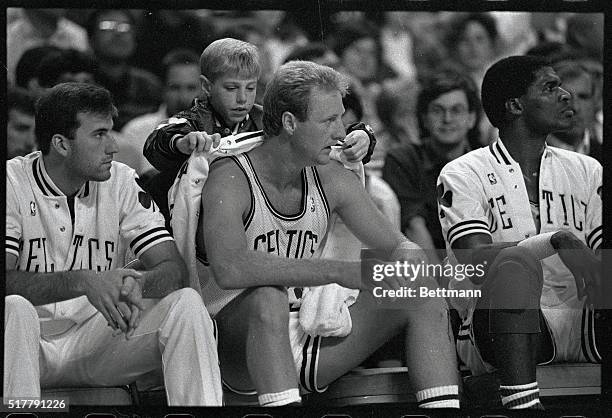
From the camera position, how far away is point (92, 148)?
145 inches

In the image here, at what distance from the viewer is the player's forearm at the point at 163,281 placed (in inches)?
144

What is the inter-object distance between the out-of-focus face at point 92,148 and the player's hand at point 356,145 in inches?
30.3

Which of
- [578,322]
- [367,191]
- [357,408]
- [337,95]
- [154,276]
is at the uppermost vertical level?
[337,95]

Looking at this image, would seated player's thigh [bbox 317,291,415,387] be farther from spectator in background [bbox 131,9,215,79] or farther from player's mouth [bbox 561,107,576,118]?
spectator in background [bbox 131,9,215,79]

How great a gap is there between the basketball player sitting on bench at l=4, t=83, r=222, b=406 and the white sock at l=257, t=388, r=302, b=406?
156mm

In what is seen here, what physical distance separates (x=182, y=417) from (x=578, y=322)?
1375 millimetres

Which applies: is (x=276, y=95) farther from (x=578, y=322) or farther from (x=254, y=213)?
(x=578, y=322)

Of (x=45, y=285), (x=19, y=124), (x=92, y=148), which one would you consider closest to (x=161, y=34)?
(x=92, y=148)

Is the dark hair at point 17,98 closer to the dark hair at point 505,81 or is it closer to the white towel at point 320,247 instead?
the white towel at point 320,247

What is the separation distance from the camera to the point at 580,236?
12.1ft

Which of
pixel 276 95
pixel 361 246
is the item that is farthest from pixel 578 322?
pixel 276 95

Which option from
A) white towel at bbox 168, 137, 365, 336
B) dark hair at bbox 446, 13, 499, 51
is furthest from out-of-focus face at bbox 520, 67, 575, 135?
white towel at bbox 168, 137, 365, 336

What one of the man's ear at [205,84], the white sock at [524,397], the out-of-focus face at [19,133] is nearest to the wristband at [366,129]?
the man's ear at [205,84]

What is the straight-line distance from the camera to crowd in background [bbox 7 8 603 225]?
11.9ft
